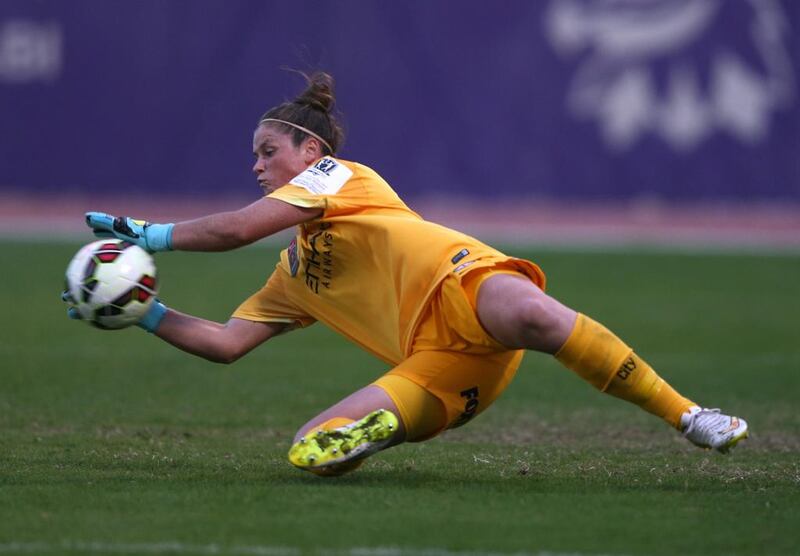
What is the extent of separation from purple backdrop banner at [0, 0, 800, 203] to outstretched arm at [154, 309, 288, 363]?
14.6 metres

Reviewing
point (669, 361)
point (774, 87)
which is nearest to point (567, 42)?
point (774, 87)

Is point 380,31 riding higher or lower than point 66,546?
higher

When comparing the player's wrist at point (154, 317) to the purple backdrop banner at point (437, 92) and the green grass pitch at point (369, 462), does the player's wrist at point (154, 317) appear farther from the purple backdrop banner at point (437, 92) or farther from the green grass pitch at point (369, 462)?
the purple backdrop banner at point (437, 92)

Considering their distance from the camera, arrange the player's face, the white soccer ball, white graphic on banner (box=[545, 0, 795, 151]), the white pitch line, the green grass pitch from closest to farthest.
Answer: the white pitch line < the green grass pitch < the white soccer ball < the player's face < white graphic on banner (box=[545, 0, 795, 151])

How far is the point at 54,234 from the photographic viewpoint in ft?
68.0

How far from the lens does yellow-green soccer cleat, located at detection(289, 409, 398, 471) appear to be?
17.0 ft

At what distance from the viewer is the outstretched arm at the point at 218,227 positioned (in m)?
5.52

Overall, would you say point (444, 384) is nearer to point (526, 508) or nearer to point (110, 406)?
point (526, 508)

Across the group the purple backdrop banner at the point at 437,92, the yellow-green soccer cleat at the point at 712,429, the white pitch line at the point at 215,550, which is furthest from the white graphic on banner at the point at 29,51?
the white pitch line at the point at 215,550

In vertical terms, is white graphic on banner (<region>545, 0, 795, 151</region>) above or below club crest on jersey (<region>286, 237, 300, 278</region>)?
above

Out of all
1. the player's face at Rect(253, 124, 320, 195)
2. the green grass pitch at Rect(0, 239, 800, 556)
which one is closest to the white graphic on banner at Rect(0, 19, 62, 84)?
the green grass pitch at Rect(0, 239, 800, 556)

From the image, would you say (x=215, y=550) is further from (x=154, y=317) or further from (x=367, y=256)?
(x=154, y=317)

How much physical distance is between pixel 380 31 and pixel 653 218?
5.83 m

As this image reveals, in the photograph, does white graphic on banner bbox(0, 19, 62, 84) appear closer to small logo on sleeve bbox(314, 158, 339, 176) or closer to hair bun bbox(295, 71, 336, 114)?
hair bun bbox(295, 71, 336, 114)
